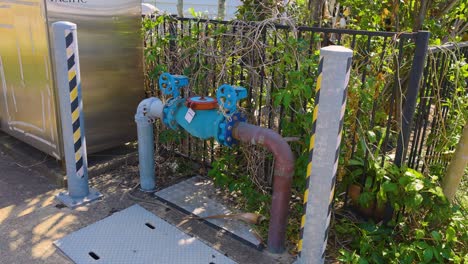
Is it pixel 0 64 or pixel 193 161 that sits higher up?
pixel 0 64

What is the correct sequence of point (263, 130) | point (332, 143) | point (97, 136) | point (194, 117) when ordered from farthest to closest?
point (97, 136) < point (194, 117) < point (263, 130) < point (332, 143)

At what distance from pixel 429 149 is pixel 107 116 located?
3503mm

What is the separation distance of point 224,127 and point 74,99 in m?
1.40

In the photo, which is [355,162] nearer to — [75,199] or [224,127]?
[224,127]

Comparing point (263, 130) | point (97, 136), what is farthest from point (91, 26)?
point (263, 130)

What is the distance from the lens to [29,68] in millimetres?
3971

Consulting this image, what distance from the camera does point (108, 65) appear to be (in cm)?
420

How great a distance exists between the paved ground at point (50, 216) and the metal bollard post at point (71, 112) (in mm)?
169

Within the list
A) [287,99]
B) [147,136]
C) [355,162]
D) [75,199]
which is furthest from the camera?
[147,136]

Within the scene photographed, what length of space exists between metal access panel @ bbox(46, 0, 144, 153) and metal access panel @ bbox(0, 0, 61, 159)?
330 mm

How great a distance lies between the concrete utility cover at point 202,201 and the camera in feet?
10.7

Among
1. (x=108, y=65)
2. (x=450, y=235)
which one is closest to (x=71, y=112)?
(x=108, y=65)

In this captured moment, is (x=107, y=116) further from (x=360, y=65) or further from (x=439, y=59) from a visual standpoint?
(x=439, y=59)

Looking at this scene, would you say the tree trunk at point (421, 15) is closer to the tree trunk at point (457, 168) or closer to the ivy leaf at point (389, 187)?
the tree trunk at point (457, 168)
